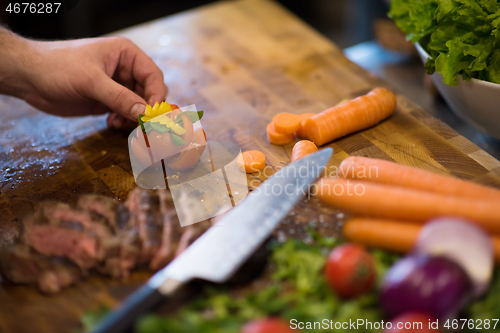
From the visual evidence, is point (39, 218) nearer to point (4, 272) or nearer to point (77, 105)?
point (4, 272)

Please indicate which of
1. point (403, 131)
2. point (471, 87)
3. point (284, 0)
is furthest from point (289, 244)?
point (284, 0)

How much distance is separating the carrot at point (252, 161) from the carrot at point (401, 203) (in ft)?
1.13

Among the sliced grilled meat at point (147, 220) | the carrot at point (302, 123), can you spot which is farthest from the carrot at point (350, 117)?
the sliced grilled meat at point (147, 220)

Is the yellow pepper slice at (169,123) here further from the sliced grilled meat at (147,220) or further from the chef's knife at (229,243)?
the chef's knife at (229,243)

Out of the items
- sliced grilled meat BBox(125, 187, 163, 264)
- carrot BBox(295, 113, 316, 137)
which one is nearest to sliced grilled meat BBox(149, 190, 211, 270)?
sliced grilled meat BBox(125, 187, 163, 264)

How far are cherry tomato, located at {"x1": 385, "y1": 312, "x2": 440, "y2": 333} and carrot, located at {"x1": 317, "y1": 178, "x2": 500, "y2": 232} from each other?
1.22 feet

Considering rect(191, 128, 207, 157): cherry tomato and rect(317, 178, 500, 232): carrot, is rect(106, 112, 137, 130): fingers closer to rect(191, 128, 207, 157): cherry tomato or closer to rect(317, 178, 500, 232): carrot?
rect(191, 128, 207, 157): cherry tomato

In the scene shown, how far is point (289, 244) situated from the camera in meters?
1.46

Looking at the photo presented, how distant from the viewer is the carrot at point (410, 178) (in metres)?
1.47

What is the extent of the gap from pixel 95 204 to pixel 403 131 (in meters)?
1.43

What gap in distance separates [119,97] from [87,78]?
20 cm

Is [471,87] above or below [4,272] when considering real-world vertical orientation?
above

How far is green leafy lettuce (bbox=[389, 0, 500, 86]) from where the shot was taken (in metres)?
1.75

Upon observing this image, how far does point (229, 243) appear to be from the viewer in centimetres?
139
